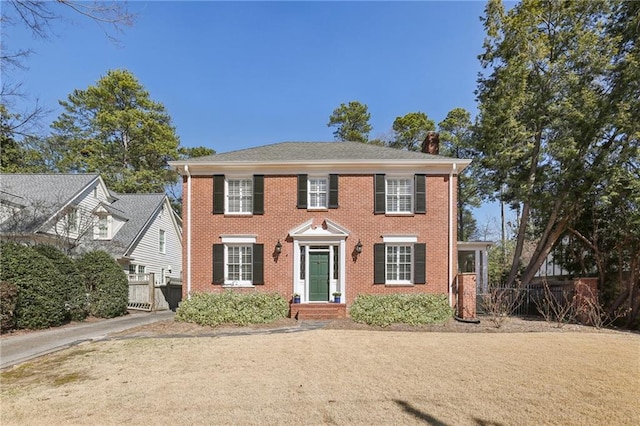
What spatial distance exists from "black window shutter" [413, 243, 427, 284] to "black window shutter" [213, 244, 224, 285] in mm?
7201

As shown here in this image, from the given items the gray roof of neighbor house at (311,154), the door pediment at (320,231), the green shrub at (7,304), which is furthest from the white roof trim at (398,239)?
the green shrub at (7,304)

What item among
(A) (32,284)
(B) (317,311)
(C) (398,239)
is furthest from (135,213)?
(C) (398,239)

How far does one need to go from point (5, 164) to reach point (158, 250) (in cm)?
1507

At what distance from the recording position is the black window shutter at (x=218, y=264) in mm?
14148

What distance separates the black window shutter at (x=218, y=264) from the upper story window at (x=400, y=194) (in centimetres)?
604

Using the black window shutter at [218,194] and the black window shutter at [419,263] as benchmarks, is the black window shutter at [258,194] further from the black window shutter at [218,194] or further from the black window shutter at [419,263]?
the black window shutter at [419,263]

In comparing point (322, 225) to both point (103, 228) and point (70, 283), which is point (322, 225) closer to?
point (70, 283)

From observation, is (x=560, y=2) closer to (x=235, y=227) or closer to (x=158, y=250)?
(x=235, y=227)

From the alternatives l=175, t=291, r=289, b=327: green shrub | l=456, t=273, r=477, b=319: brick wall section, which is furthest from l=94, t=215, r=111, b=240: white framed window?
l=456, t=273, r=477, b=319: brick wall section

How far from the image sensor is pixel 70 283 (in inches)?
522

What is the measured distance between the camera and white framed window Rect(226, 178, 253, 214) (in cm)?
1470

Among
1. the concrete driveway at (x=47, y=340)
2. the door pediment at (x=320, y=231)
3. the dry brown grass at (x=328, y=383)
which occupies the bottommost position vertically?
the concrete driveway at (x=47, y=340)

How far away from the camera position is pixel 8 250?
1111cm

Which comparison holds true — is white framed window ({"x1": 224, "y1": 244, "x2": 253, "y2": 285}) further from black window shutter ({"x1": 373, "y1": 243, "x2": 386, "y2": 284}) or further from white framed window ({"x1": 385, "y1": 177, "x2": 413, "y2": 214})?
white framed window ({"x1": 385, "y1": 177, "x2": 413, "y2": 214})
